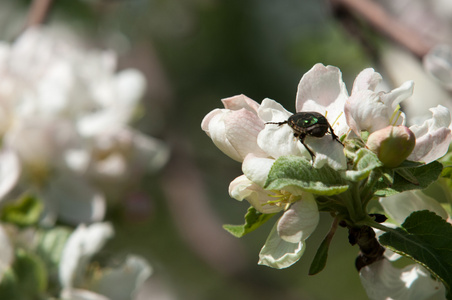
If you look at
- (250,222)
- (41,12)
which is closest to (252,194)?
(250,222)

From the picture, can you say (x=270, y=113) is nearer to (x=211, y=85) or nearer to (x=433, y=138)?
(x=433, y=138)

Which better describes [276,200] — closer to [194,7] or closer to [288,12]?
[194,7]

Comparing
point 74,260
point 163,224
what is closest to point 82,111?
point 74,260

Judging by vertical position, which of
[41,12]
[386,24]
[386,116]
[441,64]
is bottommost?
[386,116]

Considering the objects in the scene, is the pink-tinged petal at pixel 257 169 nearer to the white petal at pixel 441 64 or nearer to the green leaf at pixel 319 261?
the green leaf at pixel 319 261

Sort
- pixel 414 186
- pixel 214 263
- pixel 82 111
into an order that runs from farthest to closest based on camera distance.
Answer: pixel 214 263 < pixel 82 111 < pixel 414 186
